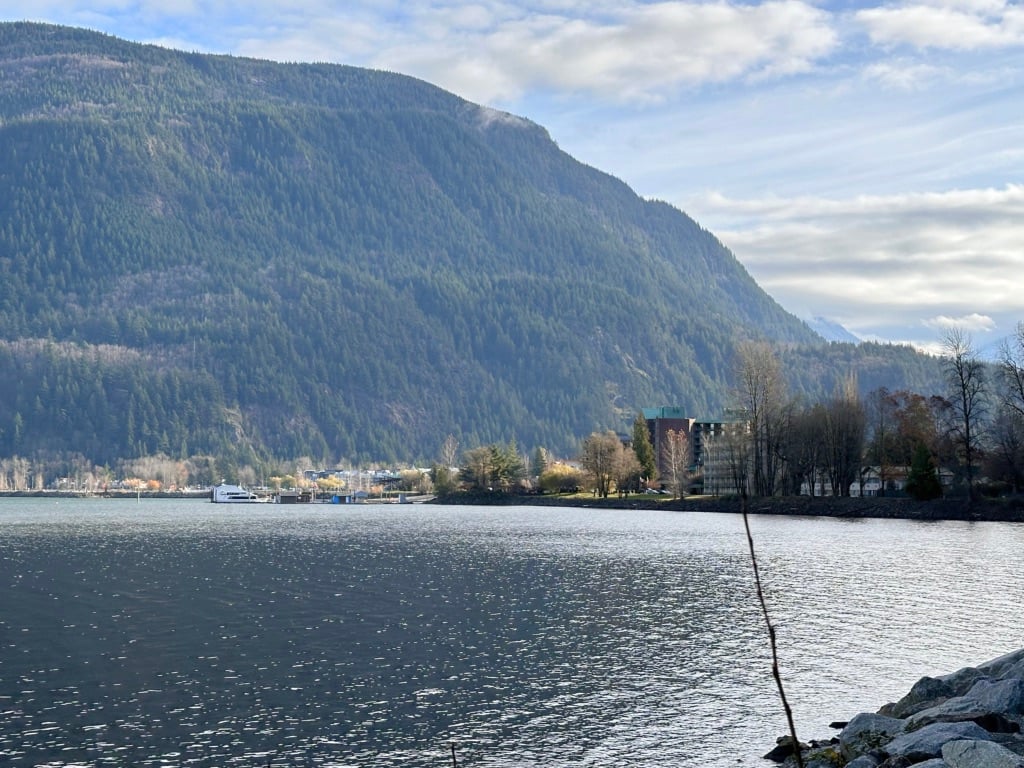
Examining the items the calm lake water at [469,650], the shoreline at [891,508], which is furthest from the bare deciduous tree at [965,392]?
the calm lake water at [469,650]

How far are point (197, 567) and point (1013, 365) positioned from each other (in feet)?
350

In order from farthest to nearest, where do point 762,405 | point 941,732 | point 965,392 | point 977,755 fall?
point 762,405 → point 965,392 → point 941,732 → point 977,755

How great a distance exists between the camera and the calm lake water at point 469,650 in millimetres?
34812

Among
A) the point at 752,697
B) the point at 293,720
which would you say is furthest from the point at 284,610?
the point at 752,697

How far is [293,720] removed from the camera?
37.0 m

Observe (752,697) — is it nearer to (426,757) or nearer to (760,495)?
(426,757)

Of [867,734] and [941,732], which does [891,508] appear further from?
[941,732]

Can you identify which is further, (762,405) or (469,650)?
(762,405)

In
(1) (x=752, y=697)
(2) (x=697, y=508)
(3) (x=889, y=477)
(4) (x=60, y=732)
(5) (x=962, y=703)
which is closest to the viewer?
(5) (x=962, y=703)

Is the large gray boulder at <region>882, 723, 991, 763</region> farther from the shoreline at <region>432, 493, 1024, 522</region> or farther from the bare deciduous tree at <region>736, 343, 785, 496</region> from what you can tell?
the bare deciduous tree at <region>736, 343, 785, 496</region>

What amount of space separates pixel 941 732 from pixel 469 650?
25258 millimetres

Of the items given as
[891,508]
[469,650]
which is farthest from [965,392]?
[469,650]

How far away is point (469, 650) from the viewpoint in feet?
163

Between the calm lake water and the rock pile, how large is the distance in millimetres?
2613
